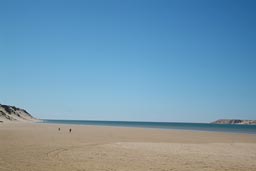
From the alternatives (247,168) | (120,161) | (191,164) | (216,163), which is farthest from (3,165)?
(247,168)

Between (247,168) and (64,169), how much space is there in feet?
30.5

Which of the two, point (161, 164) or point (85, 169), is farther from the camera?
point (161, 164)

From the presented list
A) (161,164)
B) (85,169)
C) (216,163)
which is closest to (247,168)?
(216,163)

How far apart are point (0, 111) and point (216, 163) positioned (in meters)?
112

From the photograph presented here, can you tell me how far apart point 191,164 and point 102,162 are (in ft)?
15.9

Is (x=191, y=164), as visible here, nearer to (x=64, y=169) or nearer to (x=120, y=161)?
(x=120, y=161)

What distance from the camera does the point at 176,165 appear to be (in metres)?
14.7

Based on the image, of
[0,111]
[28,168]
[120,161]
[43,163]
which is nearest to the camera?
[28,168]

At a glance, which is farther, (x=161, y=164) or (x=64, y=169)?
(x=161, y=164)

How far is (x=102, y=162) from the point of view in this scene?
1520cm

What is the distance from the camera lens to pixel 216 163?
15641 millimetres

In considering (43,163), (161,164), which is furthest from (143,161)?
(43,163)

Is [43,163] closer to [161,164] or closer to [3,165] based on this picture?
[3,165]

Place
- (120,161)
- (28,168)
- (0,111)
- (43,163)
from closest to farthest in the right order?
(28,168) < (43,163) < (120,161) < (0,111)
